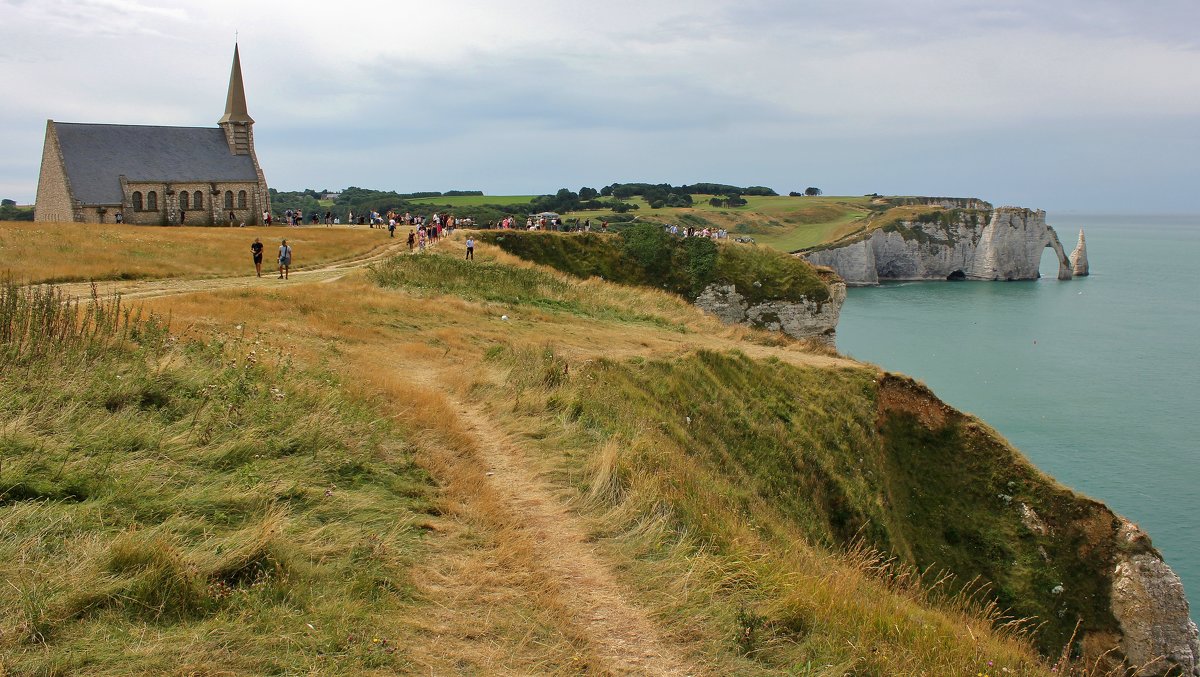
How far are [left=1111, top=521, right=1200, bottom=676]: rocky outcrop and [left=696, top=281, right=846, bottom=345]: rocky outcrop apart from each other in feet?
97.4

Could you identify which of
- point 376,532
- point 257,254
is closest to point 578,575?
point 376,532

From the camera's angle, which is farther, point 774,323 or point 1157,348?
point 1157,348

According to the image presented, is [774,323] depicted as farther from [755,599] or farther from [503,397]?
[755,599]

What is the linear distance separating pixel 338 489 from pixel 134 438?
2.10 m

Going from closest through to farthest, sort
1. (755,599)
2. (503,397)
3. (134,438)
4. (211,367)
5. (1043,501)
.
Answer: (755,599), (134,438), (211,367), (503,397), (1043,501)

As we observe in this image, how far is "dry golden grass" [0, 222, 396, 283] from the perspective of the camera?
89.7 feet

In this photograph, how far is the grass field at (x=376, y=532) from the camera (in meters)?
5.62

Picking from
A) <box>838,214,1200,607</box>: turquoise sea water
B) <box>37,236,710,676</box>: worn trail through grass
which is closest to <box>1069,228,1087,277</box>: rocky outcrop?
<box>838,214,1200,607</box>: turquoise sea water

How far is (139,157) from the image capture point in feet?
178

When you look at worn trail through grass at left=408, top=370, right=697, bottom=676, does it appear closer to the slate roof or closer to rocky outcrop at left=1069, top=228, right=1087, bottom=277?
the slate roof

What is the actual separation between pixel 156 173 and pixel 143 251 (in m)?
25.3

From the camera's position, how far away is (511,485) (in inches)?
390

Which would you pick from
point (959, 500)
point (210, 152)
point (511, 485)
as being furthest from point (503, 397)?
point (210, 152)

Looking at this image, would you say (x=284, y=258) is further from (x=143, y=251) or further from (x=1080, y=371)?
(x=1080, y=371)
